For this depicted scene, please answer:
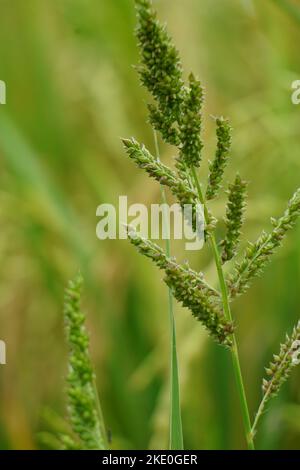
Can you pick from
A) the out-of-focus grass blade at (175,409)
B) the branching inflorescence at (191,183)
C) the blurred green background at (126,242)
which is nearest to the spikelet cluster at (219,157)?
the branching inflorescence at (191,183)

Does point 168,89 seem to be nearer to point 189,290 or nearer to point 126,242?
point 189,290

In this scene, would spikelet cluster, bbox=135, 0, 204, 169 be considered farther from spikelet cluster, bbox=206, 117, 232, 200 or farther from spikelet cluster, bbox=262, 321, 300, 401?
spikelet cluster, bbox=262, 321, 300, 401
